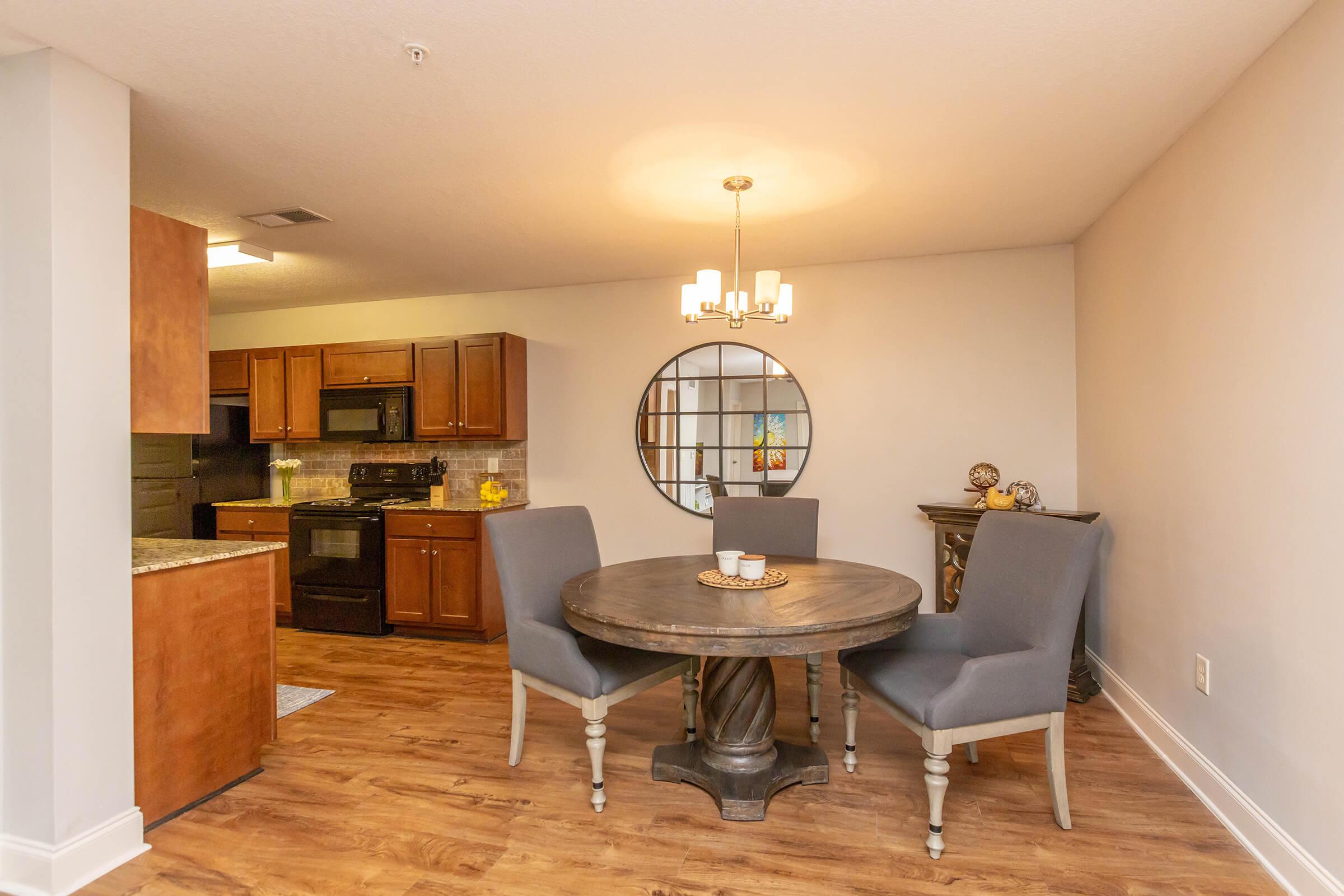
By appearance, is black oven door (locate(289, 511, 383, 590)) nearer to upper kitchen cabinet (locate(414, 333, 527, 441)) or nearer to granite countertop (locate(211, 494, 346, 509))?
granite countertop (locate(211, 494, 346, 509))

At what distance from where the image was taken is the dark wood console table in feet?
11.4

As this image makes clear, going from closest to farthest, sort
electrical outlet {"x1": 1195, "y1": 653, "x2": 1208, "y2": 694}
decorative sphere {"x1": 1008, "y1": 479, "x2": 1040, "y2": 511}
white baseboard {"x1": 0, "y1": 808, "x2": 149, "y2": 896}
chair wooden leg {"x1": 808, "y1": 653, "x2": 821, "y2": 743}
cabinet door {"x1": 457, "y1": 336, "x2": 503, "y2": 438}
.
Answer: white baseboard {"x1": 0, "y1": 808, "x2": 149, "y2": 896} < electrical outlet {"x1": 1195, "y1": 653, "x2": 1208, "y2": 694} < chair wooden leg {"x1": 808, "y1": 653, "x2": 821, "y2": 743} < decorative sphere {"x1": 1008, "y1": 479, "x2": 1040, "y2": 511} < cabinet door {"x1": 457, "y1": 336, "x2": 503, "y2": 438}

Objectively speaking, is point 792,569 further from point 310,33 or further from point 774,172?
point 310,33

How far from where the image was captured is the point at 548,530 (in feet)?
9.73

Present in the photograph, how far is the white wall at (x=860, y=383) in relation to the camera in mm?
4125

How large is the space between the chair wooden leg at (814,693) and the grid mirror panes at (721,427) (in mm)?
1520

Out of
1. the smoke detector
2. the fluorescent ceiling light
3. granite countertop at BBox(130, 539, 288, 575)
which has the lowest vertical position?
granite countertop at BBox(130, 539, 288, 575)

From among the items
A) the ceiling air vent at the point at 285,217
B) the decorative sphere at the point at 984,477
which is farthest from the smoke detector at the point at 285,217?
the decorative sphere at the point at 984,477

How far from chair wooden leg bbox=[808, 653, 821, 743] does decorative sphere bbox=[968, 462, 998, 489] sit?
1459mm

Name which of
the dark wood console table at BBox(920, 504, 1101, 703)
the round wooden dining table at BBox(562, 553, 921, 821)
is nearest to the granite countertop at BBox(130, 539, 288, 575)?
the round wooden dining table at BBox(562, 553, 921, 821)

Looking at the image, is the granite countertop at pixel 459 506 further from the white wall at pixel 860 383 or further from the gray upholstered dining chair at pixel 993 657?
the gray upholstered dining chair at pixel 993 657

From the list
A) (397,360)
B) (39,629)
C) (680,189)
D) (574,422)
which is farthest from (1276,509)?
(397,360)

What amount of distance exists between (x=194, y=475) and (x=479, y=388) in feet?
6.99

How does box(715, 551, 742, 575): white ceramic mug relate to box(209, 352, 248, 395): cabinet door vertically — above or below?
below
